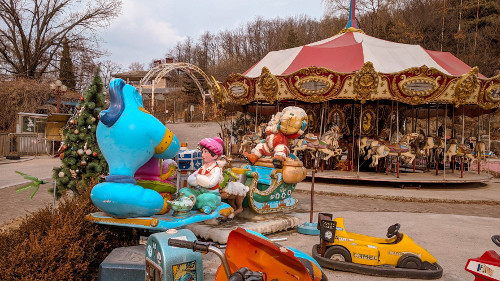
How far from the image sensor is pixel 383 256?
4680 millimetres

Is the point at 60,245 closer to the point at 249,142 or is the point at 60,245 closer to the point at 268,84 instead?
the point at 268,84

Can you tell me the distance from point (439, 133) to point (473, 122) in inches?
641

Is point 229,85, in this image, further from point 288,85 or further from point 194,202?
point 194,202

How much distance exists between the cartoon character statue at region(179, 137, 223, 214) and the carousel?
9561mm

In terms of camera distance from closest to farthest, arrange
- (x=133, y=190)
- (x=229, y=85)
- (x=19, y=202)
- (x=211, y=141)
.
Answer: (x=133, y=190), (x=211, y=141), (x=19, y=202), (x=229, y=85)

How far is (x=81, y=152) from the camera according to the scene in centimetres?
657

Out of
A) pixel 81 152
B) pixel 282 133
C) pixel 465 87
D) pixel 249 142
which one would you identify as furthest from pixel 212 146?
pixel 249 142

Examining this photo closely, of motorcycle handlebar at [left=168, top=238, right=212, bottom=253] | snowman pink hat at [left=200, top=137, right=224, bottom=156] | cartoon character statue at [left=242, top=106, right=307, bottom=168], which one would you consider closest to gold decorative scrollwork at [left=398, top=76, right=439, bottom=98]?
cartoon character statue at [left=242, top=106, right=307, bottom=168]

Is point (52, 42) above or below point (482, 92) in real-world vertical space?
above

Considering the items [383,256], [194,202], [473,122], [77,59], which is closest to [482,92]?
[383,256]

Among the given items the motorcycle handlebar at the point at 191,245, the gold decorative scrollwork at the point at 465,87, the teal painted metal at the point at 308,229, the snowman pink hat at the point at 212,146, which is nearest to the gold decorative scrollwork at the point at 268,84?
the gold decorative scrollwork at the point at 465,87

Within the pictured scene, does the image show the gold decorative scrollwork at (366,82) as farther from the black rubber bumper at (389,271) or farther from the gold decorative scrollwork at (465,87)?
the black rubber bumper at (389,271)

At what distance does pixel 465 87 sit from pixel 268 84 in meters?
7.10

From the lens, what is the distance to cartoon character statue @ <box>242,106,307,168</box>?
642 centimetres
